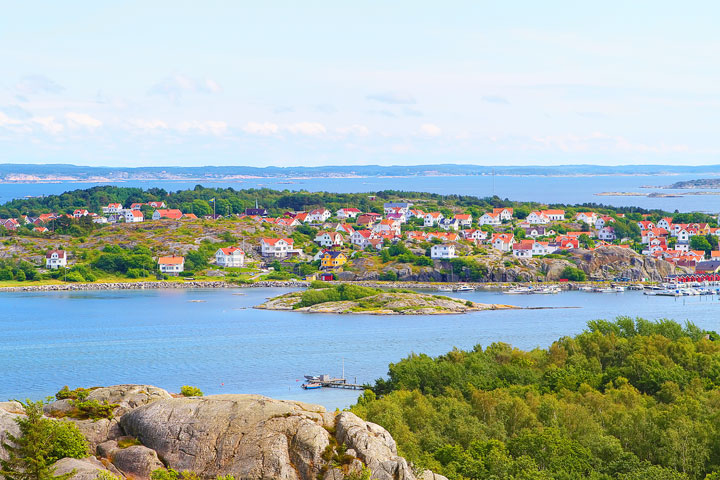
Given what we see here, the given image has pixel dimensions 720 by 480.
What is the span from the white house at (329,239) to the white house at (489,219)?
17840 mm

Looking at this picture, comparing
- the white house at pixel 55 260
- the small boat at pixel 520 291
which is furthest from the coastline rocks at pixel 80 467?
the white house at pixel 55 260

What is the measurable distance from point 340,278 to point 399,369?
1880 inches

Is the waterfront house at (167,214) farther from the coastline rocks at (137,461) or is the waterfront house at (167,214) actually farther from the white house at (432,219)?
the coastline rocks at (137,461)

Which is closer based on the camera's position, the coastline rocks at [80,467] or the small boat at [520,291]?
the coastline rocks at [80,467]

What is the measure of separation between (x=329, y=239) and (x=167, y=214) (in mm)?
21877

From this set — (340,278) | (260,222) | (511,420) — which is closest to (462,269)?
(340,278)

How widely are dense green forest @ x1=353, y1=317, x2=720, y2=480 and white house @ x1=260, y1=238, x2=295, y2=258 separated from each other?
54.3 m

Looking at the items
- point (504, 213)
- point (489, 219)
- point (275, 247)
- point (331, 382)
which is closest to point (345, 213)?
point (489, 219)

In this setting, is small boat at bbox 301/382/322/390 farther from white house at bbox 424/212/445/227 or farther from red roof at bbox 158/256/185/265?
white house at bbox 424/212/445/227

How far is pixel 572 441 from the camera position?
20.5 meters

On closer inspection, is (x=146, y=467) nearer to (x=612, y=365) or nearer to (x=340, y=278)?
(x=612, y=365)

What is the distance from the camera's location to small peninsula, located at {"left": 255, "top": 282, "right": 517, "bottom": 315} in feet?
206

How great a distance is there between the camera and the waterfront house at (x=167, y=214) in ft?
332

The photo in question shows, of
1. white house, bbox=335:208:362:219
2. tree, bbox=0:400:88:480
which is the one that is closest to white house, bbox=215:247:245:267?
white house, bbox=335:208:362:219
